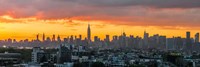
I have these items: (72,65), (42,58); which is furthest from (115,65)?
(42,58)

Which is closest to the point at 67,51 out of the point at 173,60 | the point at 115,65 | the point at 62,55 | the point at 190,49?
the point at 62,55

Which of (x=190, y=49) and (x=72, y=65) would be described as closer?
(x=72, y=65)

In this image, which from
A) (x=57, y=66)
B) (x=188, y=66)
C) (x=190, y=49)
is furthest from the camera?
(x=190, y=49)

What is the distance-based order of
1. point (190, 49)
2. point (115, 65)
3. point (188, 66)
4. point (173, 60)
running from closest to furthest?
point (115, 65), point (188, 66), point (173, 60), point (190, 49)

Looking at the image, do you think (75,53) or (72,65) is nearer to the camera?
(72,65)

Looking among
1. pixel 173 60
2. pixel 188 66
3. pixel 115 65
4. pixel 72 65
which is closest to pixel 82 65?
pixel 72 65

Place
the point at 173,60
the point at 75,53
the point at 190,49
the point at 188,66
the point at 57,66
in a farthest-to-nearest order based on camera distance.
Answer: the point at 190,49 → the point at 75,53 → the point at 173,60 → the point at 188,66 → the point at 57,66

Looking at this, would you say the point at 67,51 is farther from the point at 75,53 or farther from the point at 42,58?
the point at 75,53

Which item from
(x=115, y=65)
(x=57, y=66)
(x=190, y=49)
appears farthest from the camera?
(x=190, y=49)

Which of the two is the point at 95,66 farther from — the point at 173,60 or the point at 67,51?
the point at 173,60
